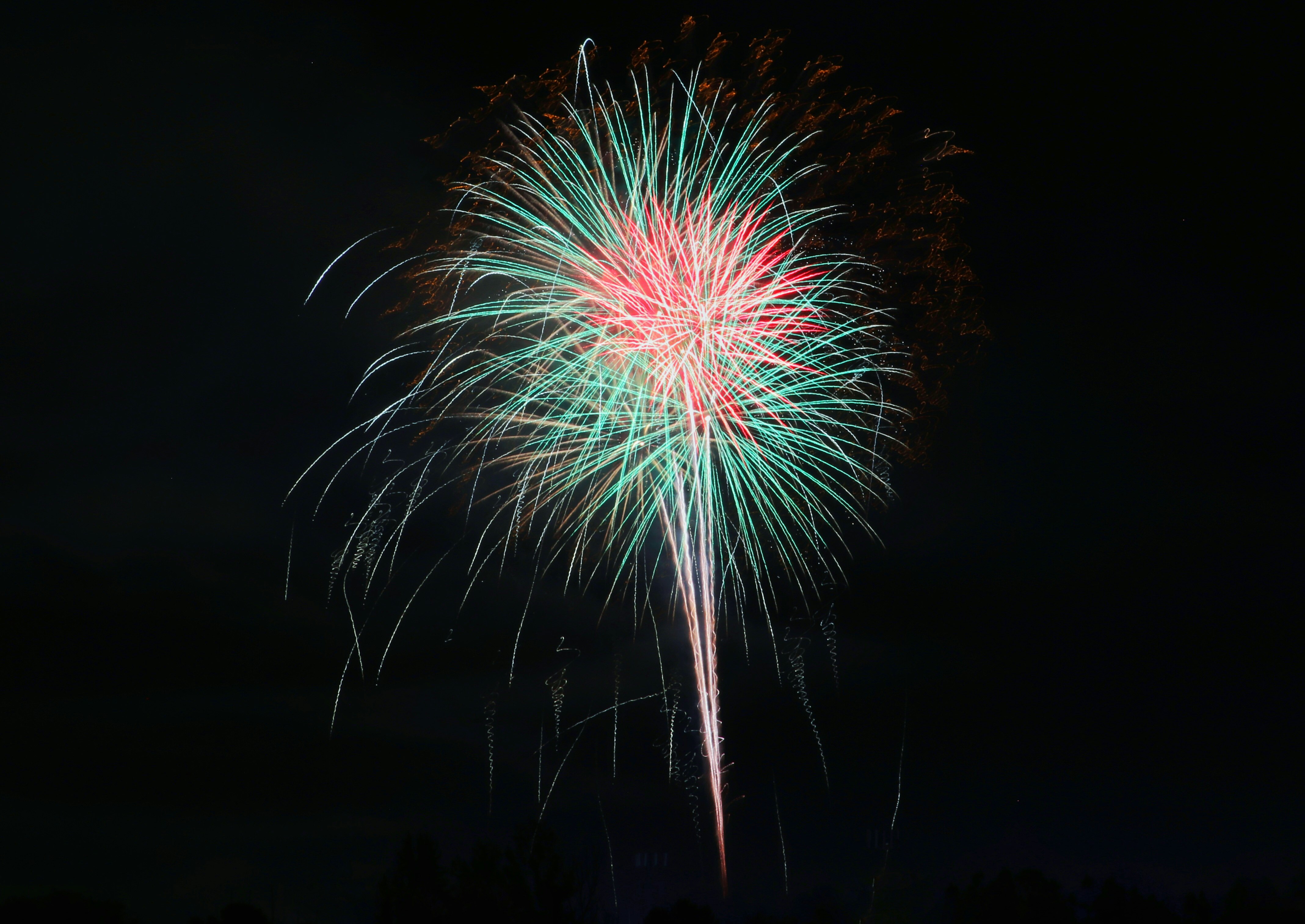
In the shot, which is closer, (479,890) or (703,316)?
(703,316)

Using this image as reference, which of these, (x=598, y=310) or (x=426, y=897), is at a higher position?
(x=598, y=310)

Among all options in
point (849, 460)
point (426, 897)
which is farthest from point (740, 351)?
point (426, 897)

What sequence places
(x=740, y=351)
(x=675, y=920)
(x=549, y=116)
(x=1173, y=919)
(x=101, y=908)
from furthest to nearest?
(x=1173, y=919)
(x=675, y=920)
(x=101, y=908)
(x=740, y=351)
(x=549, y=116)

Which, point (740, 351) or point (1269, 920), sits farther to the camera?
point (1269, 920)

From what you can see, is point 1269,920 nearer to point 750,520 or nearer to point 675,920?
point 675,920

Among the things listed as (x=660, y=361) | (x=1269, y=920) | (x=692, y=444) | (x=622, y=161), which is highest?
(x=622, y=161)

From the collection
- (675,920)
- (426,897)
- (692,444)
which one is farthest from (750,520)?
(426,897)

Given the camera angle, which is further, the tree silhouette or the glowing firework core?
the tree silhouette

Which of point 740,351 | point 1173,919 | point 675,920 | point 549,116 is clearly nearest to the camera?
point 549,116

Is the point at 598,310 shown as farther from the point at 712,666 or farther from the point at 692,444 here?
the point at 712,666

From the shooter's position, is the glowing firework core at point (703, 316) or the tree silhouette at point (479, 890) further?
the tree silhouette at point (479, 890)
